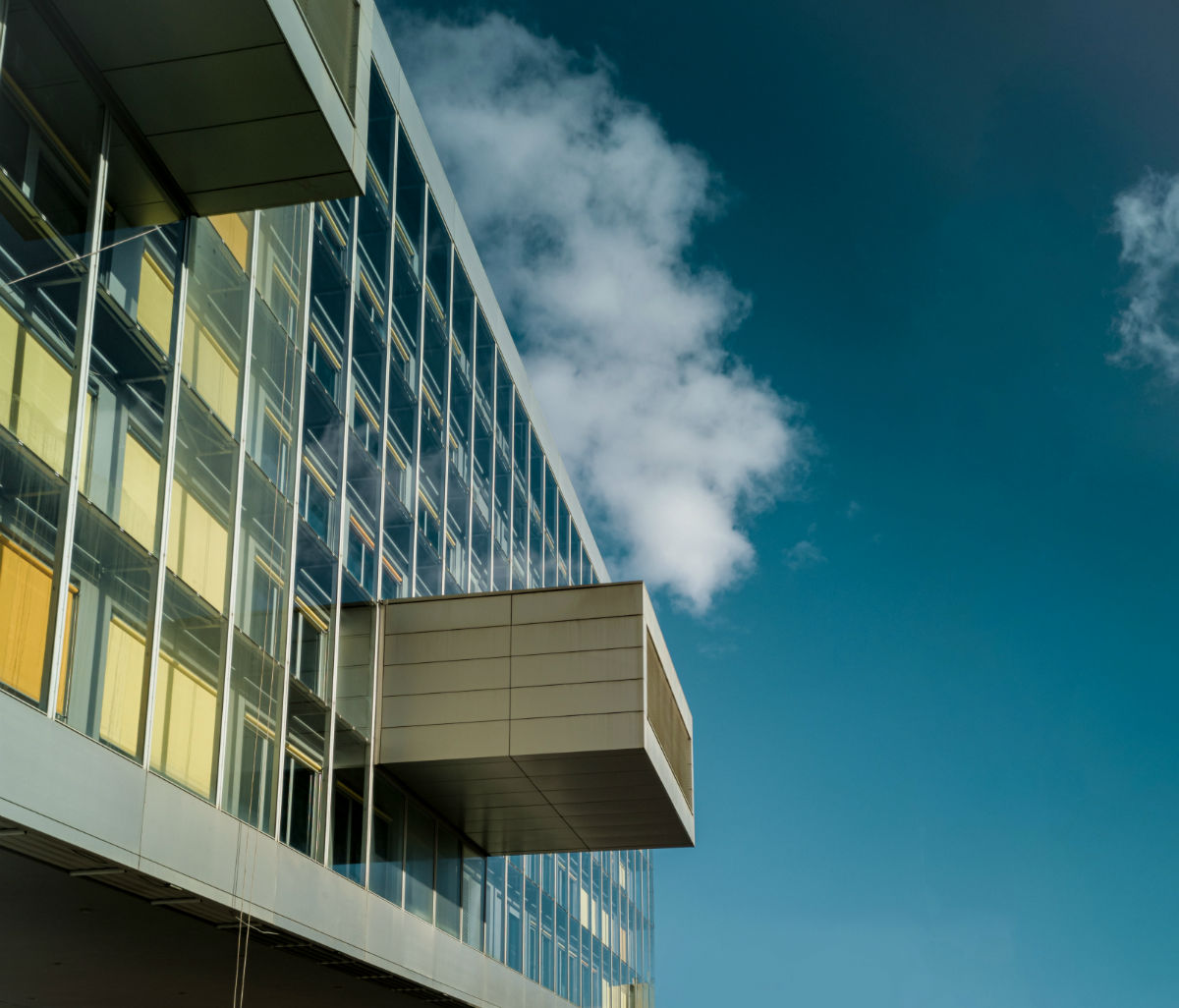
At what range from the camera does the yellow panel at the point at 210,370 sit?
15.9 m

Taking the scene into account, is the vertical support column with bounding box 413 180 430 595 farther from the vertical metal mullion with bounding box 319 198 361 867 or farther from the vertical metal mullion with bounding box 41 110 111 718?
the vertical metal mullion with bounding box 41 110 111 718

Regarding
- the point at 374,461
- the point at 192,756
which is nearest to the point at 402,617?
the point at 374,461

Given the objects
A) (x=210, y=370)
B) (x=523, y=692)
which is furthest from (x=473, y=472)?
(x=210, y=370)

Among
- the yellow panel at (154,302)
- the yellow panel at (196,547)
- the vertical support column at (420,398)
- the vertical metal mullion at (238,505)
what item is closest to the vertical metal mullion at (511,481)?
the vertical support column at (420,398)

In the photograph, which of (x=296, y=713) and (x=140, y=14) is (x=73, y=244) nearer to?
(x=140, y=14)

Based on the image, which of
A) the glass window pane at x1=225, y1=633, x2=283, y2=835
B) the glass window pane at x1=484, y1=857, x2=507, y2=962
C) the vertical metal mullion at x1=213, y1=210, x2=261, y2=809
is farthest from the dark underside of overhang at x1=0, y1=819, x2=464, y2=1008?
the glass window pane at x1=484, y1=857, x2=507, y2=962

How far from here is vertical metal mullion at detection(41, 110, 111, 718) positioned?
41.0 feet

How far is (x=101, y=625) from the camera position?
1349cm

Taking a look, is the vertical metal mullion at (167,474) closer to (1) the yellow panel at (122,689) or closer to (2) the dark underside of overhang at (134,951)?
(1) the yellow panel at (122,689)

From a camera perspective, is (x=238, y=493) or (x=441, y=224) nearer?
(x=238, y=493)

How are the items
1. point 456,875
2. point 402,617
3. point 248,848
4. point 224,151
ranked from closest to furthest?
1. point 224,151
2. point 248,848
3. point 402,617
4. point 456,875

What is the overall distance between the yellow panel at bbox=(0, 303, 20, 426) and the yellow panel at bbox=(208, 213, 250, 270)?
4388 mm

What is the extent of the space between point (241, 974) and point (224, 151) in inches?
455

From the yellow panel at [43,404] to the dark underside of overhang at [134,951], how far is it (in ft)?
11.2
